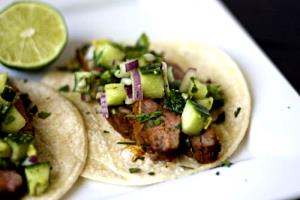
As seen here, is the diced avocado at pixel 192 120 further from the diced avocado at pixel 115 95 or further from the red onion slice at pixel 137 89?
the diced avocado at pixel 115 95

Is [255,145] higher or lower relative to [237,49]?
lower

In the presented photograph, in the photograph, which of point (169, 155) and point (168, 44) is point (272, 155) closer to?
point (169, 155)

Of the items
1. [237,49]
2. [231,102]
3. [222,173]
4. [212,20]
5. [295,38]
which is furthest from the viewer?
[295,38]

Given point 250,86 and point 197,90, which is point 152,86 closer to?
point 197,90

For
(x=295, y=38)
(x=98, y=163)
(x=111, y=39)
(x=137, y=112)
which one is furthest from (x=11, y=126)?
(x=295, y=38)

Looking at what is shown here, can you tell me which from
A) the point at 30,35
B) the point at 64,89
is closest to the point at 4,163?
the point at 64,89

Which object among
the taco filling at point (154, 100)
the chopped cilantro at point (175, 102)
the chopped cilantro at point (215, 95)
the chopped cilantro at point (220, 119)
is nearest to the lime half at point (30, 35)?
the taco filling at point (154, 100)

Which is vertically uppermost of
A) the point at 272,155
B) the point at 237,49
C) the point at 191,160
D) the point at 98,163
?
the point at 237,49
